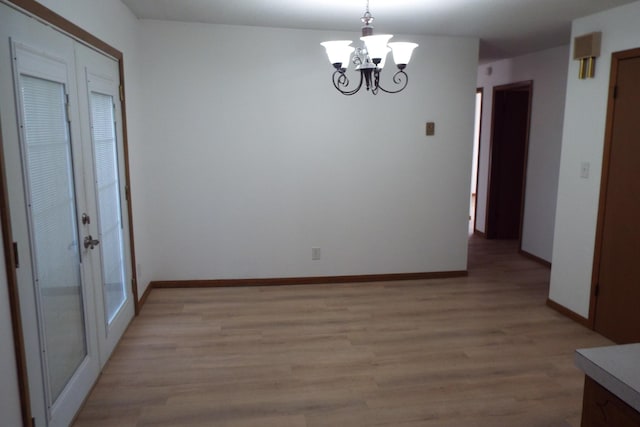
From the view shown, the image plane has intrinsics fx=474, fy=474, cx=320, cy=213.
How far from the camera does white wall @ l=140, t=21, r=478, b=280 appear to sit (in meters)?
4.31

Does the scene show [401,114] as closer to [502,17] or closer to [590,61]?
[502,17]

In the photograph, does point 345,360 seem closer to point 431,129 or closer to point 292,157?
point 292,157

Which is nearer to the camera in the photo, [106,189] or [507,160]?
[106,189]

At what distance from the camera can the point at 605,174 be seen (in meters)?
3.58

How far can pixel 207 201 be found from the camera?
4.49m

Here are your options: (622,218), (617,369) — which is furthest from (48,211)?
(622,218)

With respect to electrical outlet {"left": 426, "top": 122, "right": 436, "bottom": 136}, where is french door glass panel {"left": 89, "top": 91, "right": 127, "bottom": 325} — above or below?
below

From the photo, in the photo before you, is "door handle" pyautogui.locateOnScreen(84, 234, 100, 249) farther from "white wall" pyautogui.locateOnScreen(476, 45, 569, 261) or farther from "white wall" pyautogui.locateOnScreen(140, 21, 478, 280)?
"white wall" pyautogui.locateOnScreen(476, 45, 569, 261)

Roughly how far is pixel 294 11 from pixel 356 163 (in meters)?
1.56

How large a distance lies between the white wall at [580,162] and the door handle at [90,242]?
3.60 metres

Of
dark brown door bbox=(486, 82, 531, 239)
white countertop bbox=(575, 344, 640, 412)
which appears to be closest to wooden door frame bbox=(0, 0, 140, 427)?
white countertop bbox=(575, 344, 640, 412)

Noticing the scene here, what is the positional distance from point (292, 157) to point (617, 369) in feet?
11.6

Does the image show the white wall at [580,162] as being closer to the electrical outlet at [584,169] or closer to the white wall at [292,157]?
the electrical outlet at [584,169]

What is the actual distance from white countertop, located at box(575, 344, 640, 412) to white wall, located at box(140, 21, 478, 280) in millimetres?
3349
